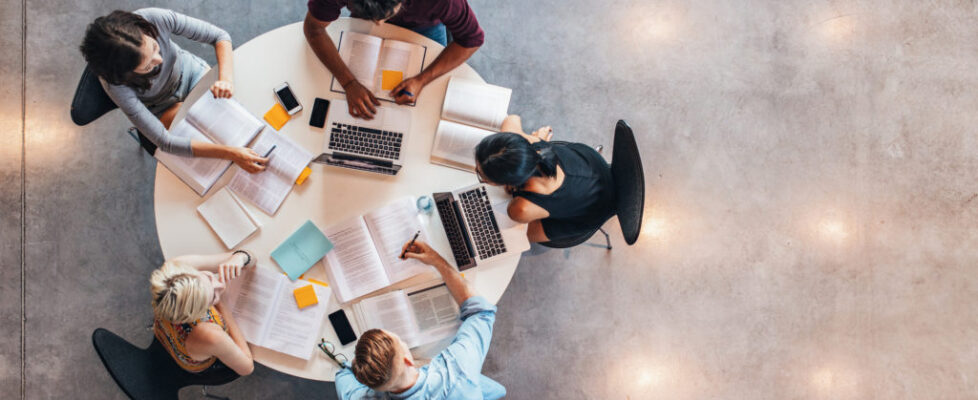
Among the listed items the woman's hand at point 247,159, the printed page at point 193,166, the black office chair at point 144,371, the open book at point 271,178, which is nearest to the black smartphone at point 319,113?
the open book at point 271,178

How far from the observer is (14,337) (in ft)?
9.09

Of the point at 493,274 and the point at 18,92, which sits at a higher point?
the point at 18,92

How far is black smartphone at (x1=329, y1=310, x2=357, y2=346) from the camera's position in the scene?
204 cm

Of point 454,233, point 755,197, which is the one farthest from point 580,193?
point 755,197

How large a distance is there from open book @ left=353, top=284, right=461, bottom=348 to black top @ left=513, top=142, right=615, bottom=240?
20.2 inches

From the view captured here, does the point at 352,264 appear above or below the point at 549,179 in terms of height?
below

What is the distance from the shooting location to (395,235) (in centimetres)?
206

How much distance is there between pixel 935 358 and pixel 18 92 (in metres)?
5.22

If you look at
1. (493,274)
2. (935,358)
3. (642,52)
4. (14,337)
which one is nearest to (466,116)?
(493,274)

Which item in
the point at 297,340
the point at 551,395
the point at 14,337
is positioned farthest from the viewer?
the point at 551,395

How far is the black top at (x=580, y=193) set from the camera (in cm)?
199

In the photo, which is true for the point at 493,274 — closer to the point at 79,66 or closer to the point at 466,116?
the point at 466,116

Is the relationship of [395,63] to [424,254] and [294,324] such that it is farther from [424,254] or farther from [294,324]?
[294,324]

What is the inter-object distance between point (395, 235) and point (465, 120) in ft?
1.74
